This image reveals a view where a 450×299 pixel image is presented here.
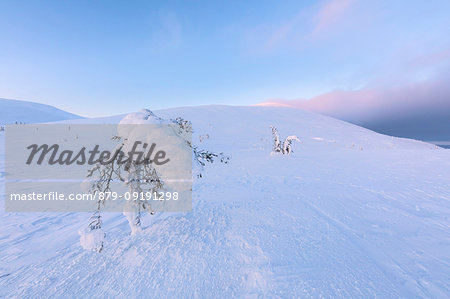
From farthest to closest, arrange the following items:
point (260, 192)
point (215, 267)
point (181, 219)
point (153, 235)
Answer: point (260, 192)
point (181, 219)
point (153, 235)
point (215, 267)

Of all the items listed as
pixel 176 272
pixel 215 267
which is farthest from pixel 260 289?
pixel 176 272

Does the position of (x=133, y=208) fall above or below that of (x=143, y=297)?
Answer: above

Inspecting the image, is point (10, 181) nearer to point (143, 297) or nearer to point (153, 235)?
point (153, 235)

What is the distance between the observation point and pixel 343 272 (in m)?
2.42

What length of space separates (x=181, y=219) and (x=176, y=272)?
1.48 metres

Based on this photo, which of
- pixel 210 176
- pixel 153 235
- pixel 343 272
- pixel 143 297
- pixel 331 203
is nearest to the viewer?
pixel 143 297

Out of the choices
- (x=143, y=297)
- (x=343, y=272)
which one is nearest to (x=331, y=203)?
(x=343, y=272)

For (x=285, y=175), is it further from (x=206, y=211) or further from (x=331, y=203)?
(x=206, y=211)

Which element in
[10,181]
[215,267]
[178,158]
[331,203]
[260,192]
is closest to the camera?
[215,267]

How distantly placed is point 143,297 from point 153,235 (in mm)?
1260

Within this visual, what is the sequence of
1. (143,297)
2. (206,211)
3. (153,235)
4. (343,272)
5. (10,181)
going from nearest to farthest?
(143,297)
(343,272)
(153,235)
(206,211)
(10,181)

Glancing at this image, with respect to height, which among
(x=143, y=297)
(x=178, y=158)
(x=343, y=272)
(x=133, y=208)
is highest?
(x=178, y=158)

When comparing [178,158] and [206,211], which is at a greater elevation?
[178,158]

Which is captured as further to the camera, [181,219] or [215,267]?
[181,219]
